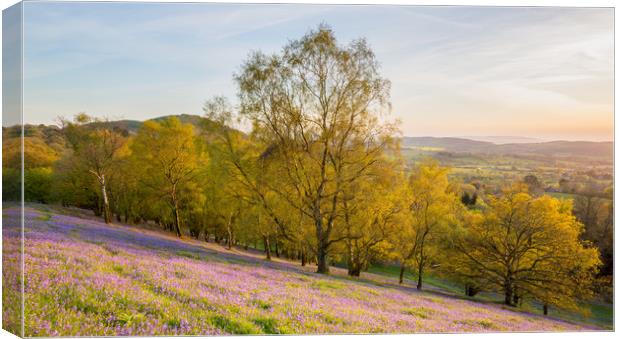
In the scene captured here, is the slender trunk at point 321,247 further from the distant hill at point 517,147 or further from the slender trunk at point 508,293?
the slender trunk at point 508,293

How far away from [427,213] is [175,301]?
2022 cm

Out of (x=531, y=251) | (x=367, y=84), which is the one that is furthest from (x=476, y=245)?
(x=367, y=84)

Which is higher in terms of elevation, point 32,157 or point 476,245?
point 32,157

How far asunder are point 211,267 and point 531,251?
1306 cm

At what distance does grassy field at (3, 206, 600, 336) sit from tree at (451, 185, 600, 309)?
3350mm

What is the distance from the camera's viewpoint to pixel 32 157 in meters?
14.6

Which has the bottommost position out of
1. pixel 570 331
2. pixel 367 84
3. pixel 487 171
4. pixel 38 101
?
pixel 570 331

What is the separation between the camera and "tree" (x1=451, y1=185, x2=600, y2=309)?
1952 centimetres

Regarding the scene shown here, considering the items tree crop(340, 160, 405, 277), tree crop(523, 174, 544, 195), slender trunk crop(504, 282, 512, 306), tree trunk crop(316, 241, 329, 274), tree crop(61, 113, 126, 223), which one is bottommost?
slender trunk crop(504, 282, 512, 306)

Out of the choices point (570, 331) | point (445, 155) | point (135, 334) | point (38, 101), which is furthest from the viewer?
point (445, 155)

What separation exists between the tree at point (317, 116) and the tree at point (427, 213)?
7064 mm

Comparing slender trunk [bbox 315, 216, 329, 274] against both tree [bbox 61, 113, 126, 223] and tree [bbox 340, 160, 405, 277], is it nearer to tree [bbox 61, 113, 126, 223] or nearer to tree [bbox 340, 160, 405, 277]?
tree [bbox 340, 160, 405, 277]

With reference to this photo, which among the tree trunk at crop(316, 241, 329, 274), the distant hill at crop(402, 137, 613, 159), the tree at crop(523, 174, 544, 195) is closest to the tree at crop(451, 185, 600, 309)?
the tree at crop(523, 174, 544, 195)

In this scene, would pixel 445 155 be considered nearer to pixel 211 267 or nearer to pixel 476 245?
pixel 476 245
